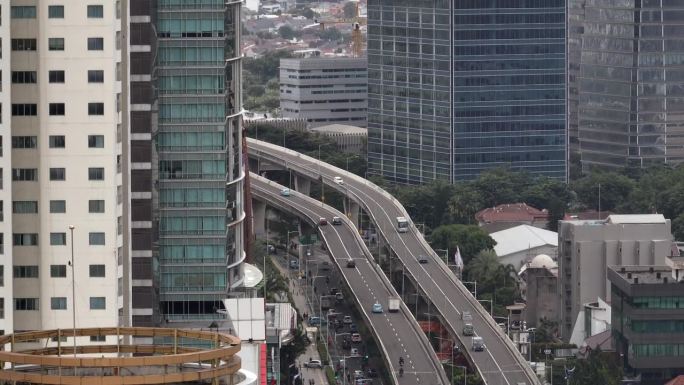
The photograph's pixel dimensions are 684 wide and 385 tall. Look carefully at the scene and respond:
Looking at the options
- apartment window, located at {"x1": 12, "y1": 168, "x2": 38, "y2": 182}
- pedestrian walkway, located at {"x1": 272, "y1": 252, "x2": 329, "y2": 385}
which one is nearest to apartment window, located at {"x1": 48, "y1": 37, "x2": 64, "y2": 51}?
apartment window, located at {"x1": 12, "y1": 168, "x2": 38, "y2": 182}

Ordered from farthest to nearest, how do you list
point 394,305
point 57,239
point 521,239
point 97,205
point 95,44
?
point 521,239, point 394,305, point 97,205, point 95,44, point 57,239

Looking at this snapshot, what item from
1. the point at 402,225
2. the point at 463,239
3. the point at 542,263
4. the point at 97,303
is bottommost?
the point at 463,239

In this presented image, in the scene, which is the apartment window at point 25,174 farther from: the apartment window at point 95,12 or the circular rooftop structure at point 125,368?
the circular rooftop structure at point 125,368

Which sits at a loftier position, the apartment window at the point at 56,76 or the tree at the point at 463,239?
the apartment window at the point at 56,76

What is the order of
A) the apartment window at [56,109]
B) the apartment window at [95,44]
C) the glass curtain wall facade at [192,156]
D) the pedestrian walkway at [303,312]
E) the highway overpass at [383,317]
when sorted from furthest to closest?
the pedestrian walkway at [303,312] → the highway overpass at [383,317] → the glass curtain wall facade at [192,156] → the apartment window at [95,44] → the apartment window at [56,109]

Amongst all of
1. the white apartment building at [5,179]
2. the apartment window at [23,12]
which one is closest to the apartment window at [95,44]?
the apartment window at [23,12]

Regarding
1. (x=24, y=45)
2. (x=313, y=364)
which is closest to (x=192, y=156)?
(x=24, y=45)

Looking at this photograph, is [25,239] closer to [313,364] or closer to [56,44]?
[56,44]
